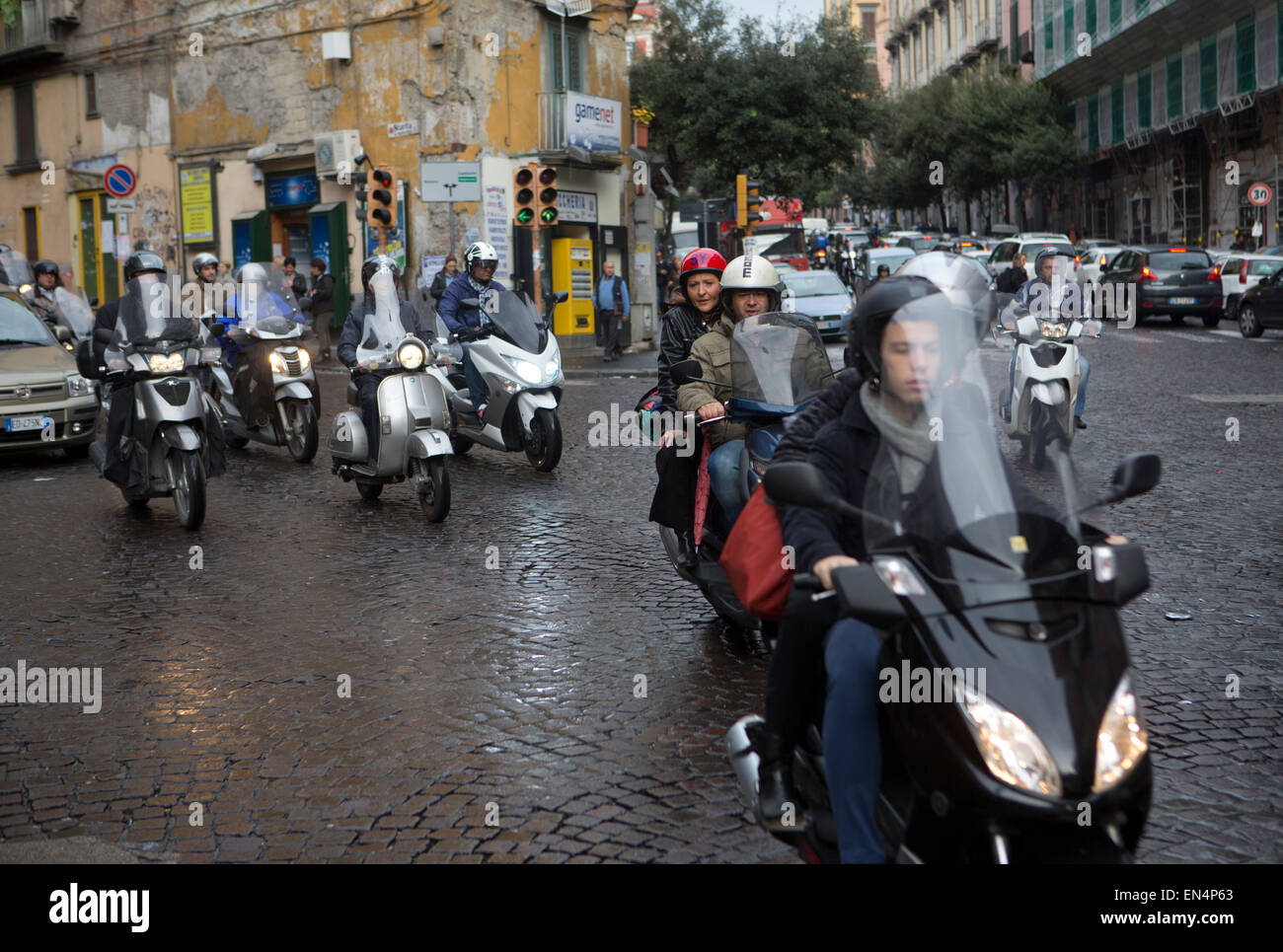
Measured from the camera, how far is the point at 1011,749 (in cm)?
262

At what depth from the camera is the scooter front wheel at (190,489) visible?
353 inches

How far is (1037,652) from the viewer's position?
267cm

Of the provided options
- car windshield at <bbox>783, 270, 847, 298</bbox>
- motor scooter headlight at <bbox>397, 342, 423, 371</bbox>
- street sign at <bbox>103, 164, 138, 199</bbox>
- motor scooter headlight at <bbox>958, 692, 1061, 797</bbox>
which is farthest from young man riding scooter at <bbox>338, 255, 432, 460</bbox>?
car windshield at <bbox>783, 270, 847, 298</bbox>

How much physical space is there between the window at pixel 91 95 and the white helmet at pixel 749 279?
30661 millimetres

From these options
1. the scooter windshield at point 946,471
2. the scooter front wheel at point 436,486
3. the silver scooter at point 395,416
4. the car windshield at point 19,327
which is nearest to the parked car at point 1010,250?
the car windshield at point 19,327

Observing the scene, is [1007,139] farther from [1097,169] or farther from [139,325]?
[139,325]

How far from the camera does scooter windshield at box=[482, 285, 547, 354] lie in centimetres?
1128

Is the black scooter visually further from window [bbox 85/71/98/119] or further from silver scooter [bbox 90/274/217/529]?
window [bbox 85/71/98/119]

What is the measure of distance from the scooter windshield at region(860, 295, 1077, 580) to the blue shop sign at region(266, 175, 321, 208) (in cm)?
2680

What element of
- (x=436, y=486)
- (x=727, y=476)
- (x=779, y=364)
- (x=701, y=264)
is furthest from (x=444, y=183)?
(x=779, y=364)

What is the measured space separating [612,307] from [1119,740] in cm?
2419

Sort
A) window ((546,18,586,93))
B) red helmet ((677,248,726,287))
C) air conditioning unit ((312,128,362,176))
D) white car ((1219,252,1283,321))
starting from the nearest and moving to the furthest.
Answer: red helmet ((677,248,726,287))
air conditioning unit ((312,128,362,176))
white car ((1219,252,1283,321))
window ((546,18,586,93))
